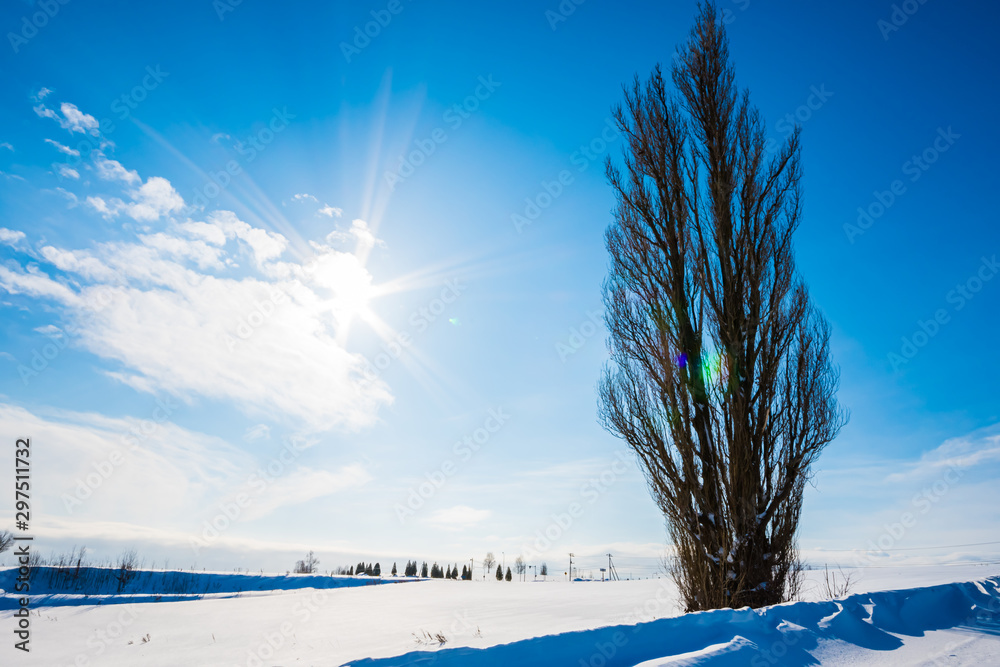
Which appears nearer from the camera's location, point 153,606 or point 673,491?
point 673,491

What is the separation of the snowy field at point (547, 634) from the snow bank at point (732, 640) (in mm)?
12

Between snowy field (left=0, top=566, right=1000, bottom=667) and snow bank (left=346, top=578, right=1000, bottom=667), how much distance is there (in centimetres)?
1

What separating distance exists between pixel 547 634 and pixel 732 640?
1514mm

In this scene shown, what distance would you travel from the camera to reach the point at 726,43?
953 cm

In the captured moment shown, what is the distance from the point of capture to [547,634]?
405 centimetres

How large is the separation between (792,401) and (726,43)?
7.01 meters

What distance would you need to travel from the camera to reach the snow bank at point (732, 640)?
368cm

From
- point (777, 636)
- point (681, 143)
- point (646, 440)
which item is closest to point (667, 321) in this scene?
point (646, 440)

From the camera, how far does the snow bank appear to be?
3680 mm

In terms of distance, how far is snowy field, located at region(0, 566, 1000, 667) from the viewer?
3.92 meters

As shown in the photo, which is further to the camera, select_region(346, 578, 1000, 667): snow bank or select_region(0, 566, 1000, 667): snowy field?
select_region(0, 566, 1000, 667): snowy field

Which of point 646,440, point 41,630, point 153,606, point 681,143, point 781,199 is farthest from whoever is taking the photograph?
point 153,606

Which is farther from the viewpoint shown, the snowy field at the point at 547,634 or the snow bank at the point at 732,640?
the snowy field at the point at 547,634

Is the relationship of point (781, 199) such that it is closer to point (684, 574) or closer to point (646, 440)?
point (646, 440)
